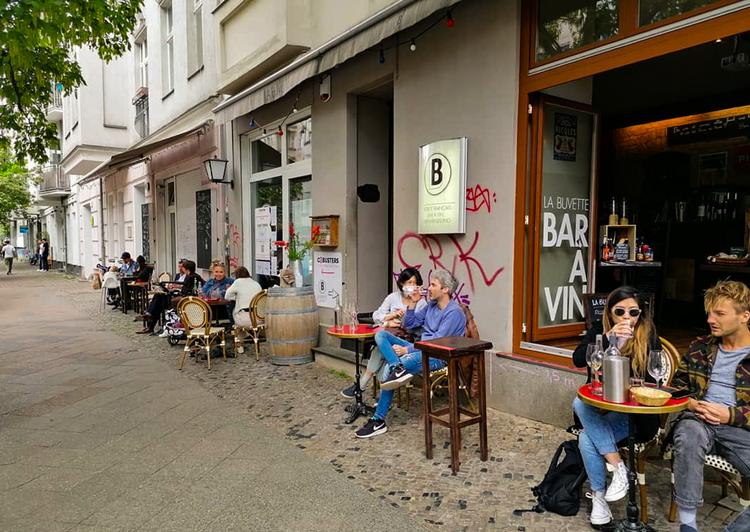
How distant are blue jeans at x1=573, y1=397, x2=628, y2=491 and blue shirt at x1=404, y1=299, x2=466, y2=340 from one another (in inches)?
52.4

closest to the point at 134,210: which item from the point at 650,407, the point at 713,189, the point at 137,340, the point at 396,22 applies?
the point at 137,340

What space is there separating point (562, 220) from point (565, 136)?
0.78 meters

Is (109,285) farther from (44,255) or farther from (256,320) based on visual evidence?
(44,255)

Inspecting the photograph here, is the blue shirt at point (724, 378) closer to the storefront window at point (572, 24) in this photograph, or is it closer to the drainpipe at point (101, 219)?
the storefront window at point (572, 24)

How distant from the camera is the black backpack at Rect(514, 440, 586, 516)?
2828mm

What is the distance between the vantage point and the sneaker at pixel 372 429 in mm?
4012

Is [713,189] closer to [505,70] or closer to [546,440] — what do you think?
[505,70]

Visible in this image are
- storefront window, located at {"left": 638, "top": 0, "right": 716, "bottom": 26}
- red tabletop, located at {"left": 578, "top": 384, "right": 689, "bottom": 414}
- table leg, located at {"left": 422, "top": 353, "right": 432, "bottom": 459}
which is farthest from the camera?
table leg, located at {"left": 422, "top": 353, "right": 432, "bottom": 459}

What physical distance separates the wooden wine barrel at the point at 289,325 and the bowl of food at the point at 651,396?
14.6 feet

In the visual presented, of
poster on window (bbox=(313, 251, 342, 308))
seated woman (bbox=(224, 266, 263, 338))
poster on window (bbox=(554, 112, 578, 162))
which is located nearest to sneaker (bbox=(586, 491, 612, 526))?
poster on window (bbox=(554, 112, 578, 162))

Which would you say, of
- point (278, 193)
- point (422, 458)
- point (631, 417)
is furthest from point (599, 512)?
point (278, 193)

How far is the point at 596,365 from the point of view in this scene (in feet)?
8.70

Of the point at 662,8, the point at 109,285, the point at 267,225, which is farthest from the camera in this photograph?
the point at 109,285

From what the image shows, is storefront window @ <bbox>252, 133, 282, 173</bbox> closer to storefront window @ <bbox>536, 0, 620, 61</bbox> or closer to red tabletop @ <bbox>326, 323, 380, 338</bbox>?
red tabletop @ <bbox>326, 323, 380, 338</bbox>
